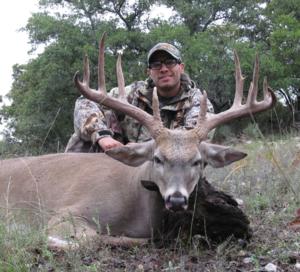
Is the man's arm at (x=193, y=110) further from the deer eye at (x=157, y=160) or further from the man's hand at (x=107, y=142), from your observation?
the deer eye at (x=157, y=160)

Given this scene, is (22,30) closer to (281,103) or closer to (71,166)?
(281,103)

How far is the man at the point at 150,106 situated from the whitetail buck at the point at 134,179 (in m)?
0.77

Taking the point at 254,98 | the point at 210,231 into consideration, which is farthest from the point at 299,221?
the point at 254,98

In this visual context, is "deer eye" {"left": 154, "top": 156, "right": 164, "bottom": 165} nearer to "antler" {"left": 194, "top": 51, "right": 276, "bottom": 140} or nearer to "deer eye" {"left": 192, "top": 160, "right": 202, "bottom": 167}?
"deer eye" {"left": 192, "top": 160, "right": 202, "bottom": 167}

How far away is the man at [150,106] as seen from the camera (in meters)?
6.00

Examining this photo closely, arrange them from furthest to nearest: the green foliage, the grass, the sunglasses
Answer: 1. the green foliage
2. the sunglasses
3. the grass

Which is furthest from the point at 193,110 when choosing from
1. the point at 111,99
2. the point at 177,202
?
the point at 177,202

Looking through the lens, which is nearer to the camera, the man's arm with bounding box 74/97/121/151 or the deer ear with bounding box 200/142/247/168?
the deer ear with bounding box 200/142/247/168

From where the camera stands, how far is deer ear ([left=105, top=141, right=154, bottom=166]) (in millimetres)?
4488

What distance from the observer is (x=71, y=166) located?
213 inches

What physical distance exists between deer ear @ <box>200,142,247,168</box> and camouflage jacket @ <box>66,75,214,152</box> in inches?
56.8

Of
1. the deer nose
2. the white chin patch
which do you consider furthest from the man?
the deer nose

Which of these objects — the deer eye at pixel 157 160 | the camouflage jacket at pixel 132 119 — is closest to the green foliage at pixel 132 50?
the camouflage jacket at pixel 132 119

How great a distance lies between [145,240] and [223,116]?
3.69ft
